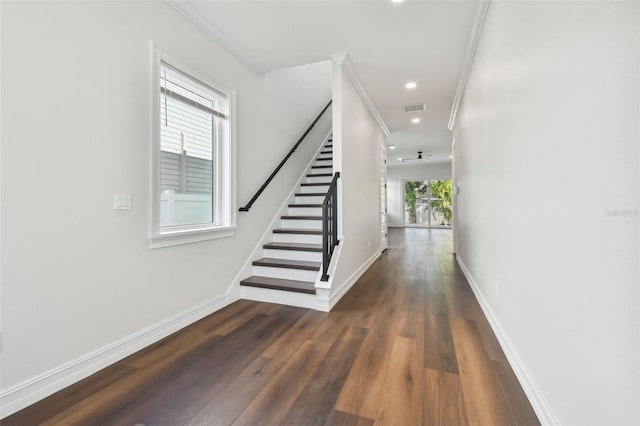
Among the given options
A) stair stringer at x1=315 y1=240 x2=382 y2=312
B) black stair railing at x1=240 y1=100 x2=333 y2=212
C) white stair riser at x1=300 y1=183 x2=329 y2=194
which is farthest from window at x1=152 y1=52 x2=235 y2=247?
white stair riser at x1=300 y1=183 x2=329 y2=194

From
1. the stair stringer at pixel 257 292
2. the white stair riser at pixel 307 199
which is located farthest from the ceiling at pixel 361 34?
the stair stringer at pixel 257 292

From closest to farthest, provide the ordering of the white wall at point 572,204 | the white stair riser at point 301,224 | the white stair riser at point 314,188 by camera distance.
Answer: the white wall at point 572,204
the white stair riser at point 301,224
the white stair riser at point 314,188

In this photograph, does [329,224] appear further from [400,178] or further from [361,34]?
[400,178]

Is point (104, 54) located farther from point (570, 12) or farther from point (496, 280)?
point (496, 280)

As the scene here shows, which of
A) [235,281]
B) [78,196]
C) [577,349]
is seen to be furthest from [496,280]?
[78,196]

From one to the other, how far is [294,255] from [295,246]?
0.35 feet

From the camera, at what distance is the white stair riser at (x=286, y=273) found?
3.04 metres

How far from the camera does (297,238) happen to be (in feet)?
11.9

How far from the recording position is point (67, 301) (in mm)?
1628

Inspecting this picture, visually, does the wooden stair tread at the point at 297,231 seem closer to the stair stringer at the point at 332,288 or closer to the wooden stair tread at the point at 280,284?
the stair stringer at the point at 332,288

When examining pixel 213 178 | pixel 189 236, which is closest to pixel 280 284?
pixel 189 236

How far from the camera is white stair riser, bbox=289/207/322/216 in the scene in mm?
4025

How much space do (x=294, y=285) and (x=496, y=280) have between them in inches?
69.3

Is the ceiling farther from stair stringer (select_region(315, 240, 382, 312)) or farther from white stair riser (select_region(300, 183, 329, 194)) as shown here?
stair stringer (select_region(315, 240, 382, 312))
